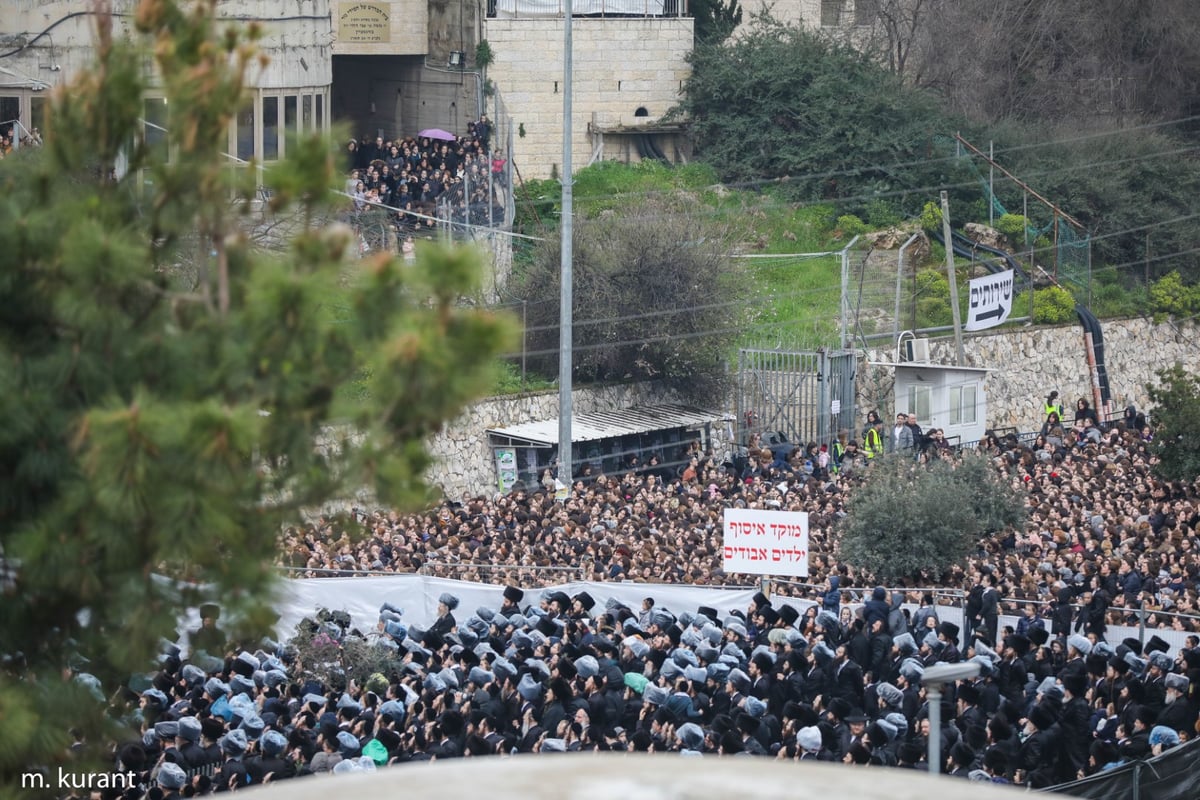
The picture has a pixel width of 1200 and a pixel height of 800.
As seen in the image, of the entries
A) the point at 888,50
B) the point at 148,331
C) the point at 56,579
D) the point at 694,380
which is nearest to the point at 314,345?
the point at 148,331

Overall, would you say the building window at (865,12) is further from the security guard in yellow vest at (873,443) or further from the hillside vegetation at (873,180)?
the security guard in yellow vest at (873,443)

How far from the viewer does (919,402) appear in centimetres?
3134

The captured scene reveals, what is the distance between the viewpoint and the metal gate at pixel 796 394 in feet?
102

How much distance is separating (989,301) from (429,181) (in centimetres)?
1152

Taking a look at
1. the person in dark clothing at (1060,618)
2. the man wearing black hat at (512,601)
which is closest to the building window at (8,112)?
the man wearing black hat at (512,601)

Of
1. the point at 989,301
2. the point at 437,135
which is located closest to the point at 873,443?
the point at 989,301

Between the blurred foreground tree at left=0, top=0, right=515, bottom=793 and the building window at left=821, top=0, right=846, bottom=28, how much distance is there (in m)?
42.8

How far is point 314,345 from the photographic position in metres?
6.38

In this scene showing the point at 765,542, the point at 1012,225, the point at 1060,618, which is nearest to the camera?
the point at 1060,618

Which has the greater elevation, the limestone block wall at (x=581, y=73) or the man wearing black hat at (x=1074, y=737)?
the limestone block wall at (x=581, y=73)

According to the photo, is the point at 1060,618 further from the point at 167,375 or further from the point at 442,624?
the point at 167,375

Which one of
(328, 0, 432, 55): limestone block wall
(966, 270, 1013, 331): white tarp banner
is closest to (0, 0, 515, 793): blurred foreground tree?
(966, 270, 1013, 331): white tarp banner

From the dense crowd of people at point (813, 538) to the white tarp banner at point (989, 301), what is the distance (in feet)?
24.1

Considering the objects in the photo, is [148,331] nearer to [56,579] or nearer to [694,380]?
[56,579]
